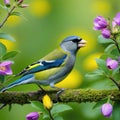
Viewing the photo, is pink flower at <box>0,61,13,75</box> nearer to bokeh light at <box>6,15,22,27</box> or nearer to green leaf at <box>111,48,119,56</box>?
green leaf at <box>111,48,119,56</box>

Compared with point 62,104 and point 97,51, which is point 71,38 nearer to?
point 62,104

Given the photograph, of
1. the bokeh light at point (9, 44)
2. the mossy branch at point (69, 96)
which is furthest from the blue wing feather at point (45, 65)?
the bokeh light at point (9, 44)

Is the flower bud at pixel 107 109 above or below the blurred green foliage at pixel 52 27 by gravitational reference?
above

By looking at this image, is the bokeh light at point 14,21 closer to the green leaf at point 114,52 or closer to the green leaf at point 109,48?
the green leaf at point 109,48


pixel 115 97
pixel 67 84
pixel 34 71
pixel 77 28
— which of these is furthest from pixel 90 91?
pixel 77 28

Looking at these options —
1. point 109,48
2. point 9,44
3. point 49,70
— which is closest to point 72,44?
point 49,70

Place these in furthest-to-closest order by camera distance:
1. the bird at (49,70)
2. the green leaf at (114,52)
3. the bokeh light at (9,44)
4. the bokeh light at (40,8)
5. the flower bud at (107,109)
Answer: the bokeh light at (40,8), the bokeh light at (9,44), the bird at (49,70), the green leaf at (114,52), the flower bud at (107,109)

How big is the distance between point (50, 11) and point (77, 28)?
0.46 meters

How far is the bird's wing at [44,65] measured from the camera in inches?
119

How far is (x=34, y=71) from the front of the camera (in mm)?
3041

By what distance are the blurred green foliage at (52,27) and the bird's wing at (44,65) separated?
1880 mm

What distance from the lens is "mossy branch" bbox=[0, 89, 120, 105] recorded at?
260 cm

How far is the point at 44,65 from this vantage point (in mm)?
3098

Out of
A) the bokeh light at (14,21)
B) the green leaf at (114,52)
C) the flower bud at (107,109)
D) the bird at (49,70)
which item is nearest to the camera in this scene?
the flower bud at (107,109)
